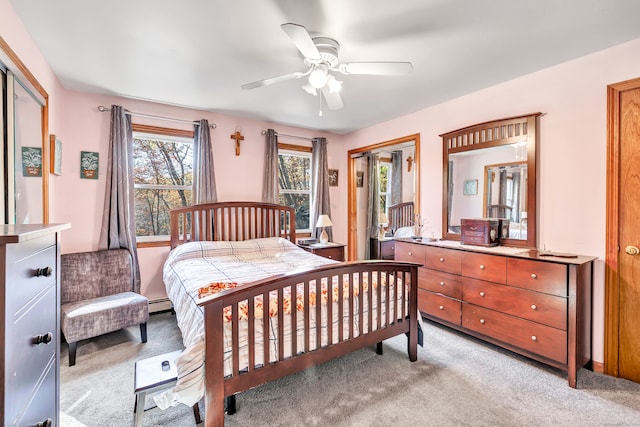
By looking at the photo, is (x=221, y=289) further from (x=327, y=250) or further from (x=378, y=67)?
(x=327, y=250)

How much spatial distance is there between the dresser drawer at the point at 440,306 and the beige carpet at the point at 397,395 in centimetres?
36

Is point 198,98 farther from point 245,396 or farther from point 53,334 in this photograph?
point 245,396

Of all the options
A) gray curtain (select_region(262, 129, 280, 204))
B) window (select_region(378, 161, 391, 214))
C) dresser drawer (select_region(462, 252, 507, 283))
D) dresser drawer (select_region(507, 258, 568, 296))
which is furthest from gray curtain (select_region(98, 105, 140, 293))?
window (select_region(378, 161, 391, 214))

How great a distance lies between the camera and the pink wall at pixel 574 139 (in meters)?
2.42

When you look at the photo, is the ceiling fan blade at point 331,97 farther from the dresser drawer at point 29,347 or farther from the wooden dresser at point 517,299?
the dresser drawer at point 29,347

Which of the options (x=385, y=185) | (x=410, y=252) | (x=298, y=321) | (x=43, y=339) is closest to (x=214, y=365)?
(x=298, y=321)

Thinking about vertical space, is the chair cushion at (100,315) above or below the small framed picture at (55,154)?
below

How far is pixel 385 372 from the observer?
94.1 inches

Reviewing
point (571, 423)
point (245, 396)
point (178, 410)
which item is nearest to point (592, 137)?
point (571, 423)

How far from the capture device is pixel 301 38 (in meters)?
1.74

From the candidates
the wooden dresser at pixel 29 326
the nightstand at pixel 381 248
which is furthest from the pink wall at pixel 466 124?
the nightstand at pixel 381 248

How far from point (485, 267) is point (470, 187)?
3.37ft

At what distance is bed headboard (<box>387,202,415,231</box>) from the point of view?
572 cm

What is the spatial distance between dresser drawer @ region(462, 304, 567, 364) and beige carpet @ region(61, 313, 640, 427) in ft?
0.57
